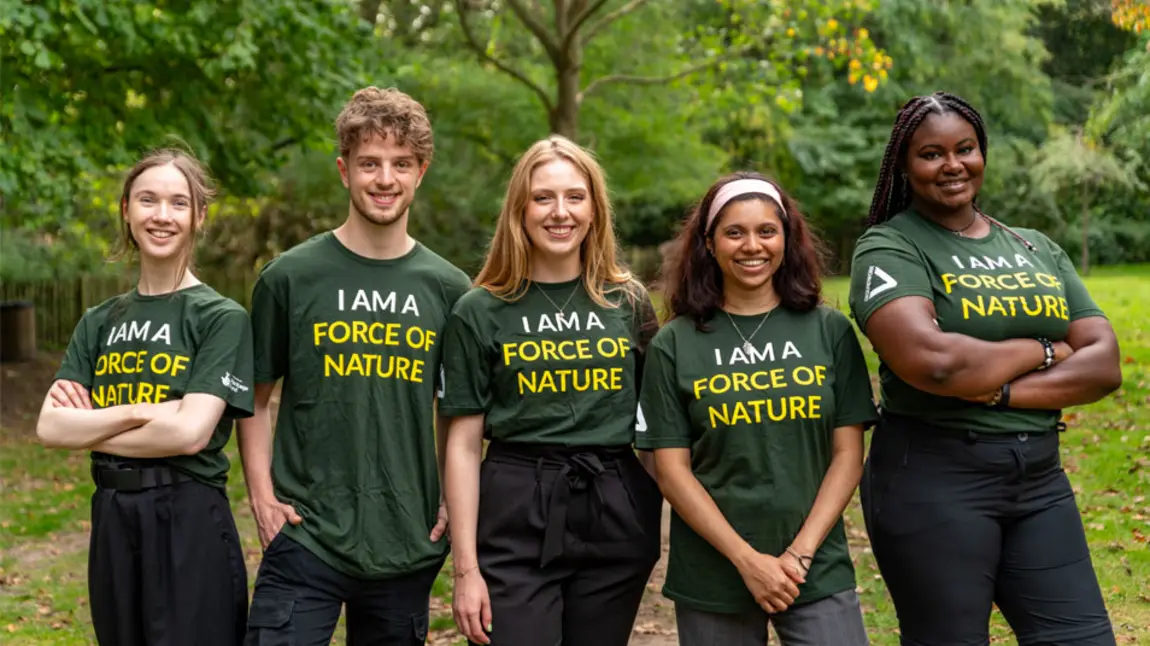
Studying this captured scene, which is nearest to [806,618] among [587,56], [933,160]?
[933,160]

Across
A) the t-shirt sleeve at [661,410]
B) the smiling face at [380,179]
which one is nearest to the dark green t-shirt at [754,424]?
the t-shirt sleeve at [661,410]

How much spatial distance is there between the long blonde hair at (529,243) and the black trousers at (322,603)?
0.92m

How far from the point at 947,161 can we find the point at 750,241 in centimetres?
63

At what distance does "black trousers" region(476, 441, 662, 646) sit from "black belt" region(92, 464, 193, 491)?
91 centimetres

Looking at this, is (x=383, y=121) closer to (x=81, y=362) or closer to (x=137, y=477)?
(x=81, y=362)

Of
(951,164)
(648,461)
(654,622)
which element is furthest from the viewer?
(654,622)

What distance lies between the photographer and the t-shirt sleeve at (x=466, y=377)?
355cm

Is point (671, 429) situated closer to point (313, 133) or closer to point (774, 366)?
point (774, 366)

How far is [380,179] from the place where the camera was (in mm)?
3617

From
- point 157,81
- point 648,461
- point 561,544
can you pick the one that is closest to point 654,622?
point 648,461

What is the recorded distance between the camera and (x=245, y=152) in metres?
12.8

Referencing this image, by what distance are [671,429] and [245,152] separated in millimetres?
10323

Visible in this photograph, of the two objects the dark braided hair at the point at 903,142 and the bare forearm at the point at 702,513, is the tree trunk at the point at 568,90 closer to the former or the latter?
the dark braided hair at the point at 903,142

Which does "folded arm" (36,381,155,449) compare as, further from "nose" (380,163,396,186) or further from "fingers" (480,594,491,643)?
"fingers" (480,594,491,643)
